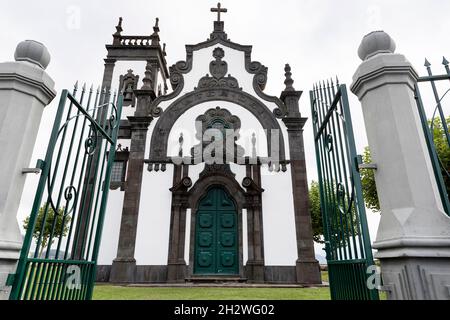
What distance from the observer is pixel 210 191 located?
11422 mm

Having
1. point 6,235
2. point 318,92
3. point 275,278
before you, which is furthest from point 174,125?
point 6,235

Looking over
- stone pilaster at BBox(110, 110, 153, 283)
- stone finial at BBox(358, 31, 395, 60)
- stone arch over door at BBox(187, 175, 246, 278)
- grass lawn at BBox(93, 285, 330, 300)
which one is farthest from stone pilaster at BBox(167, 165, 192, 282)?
stone finial at BBox(358, 31, 395, 60)

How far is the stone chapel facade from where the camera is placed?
10414mm

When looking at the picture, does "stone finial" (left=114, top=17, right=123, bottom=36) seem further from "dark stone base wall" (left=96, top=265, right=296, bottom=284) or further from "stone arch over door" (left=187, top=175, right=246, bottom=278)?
"dark stone base wall" (left=96, top=265, right=296, bottom=284)

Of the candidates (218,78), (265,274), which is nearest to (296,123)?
(218,78)

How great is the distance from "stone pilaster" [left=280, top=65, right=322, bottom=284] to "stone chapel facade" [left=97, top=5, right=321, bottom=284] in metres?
0.04

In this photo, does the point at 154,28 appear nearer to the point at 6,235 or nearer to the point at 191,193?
the point at 191,193

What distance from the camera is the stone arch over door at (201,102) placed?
11930 millimetres

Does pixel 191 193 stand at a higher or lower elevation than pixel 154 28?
lower

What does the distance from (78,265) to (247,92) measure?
10.7 metres

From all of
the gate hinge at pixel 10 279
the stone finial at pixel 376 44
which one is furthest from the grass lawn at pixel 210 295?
the stone finial at pixel 376 44

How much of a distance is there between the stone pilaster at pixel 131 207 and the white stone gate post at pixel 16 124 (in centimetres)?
801

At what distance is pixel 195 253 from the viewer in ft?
34.8

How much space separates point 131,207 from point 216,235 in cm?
347
